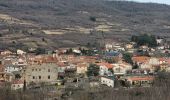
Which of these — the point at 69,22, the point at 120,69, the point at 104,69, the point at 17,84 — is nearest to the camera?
the point at 17,84

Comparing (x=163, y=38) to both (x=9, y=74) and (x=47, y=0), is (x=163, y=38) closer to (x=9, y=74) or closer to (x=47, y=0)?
(x=9, y=74)

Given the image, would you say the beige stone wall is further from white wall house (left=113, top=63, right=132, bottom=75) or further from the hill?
the hill

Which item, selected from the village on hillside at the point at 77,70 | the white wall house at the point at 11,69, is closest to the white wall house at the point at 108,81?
the village on hillside at the point at 77,70

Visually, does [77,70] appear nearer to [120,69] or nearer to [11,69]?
[120,69]

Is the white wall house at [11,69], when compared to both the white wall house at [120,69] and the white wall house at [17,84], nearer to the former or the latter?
the white wall house at [17,84]

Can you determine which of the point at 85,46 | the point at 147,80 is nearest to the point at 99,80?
the point at 147,80

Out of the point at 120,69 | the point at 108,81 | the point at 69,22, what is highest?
the point at 108,81

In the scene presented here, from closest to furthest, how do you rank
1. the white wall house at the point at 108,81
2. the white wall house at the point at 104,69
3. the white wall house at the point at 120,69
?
the white wall house at the point at 108,81 < the white wall house at the point at 104,69 < the white wall house at the point at 120,69

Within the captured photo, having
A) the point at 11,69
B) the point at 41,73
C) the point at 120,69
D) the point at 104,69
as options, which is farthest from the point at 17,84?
the point at 120,69

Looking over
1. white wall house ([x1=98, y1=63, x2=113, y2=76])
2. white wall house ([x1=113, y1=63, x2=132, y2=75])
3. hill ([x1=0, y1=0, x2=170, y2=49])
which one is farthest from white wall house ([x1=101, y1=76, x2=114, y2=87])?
hill ([x1=0, y1=0, x2=170, y2=49])
